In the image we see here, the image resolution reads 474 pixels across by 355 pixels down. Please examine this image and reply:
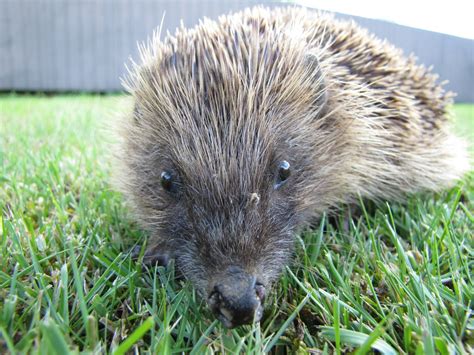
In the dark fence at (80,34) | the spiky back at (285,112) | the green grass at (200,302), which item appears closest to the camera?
the green grass at (200,302)

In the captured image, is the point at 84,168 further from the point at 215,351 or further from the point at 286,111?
the point at 215,351

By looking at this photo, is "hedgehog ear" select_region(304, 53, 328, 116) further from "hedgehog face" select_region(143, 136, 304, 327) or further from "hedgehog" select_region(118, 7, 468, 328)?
"hedgehog face" select_region(143, 136, 304, 327)

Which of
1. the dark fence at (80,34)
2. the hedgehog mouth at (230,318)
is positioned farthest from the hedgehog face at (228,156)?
the dark fence at (80,34)

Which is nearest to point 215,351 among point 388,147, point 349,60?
point 388,147

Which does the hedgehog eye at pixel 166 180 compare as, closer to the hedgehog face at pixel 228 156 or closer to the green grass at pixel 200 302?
the hedgehog face at pixel 228 156

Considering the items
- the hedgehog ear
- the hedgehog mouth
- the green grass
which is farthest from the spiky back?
the hedgehog mouth

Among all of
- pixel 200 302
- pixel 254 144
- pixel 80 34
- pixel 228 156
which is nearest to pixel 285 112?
pixel 254 144

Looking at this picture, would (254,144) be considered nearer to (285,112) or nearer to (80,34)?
(285,112)
